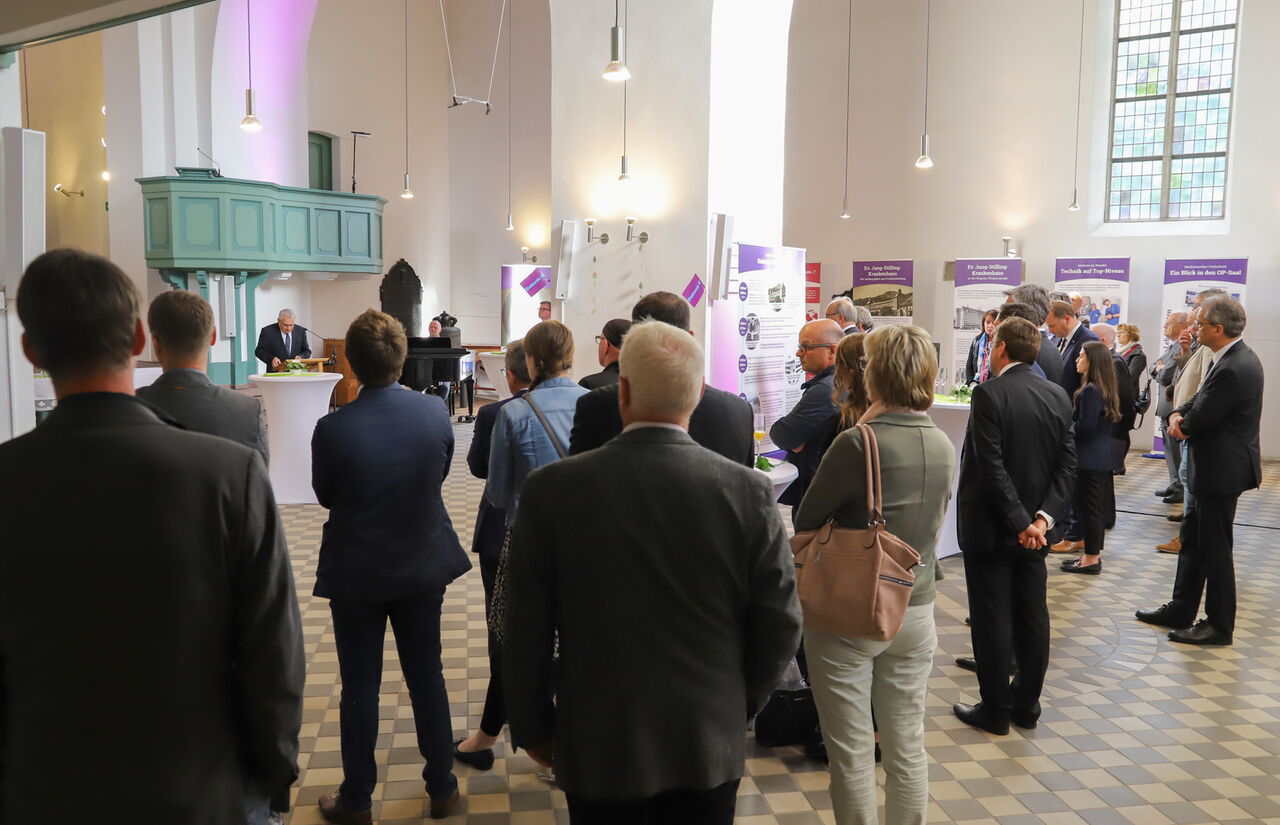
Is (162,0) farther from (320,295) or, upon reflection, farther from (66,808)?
(320,295)

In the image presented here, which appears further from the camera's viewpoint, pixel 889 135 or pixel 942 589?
pixel 889 135

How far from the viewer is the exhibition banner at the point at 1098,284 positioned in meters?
12.0

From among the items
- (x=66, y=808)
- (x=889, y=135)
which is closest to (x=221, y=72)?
(x=889, y=135)

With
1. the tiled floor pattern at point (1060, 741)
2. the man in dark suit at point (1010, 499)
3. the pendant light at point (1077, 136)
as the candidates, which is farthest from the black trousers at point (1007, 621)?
the pendant light at point (1077, 136)

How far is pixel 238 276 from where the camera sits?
13.7 m

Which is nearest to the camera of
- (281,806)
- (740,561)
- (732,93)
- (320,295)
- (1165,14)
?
(740,561)

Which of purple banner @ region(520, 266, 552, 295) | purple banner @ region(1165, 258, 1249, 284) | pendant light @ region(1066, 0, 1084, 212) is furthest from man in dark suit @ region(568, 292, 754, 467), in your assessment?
pendant light @ region(1066, 0, 1084, 212)

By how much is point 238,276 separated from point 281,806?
12.9 metres

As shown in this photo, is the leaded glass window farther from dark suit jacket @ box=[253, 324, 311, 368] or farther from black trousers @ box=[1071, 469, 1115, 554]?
dark suit jacket @ box=[253, 324, 311, 368]

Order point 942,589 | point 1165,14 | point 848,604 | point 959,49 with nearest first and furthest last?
point 848,604 < point 942,589 < point 1165,14 < point 959,49

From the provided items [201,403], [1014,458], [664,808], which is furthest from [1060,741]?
[201,403]

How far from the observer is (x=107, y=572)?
1.42m

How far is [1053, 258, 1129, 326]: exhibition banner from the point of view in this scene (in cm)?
1199

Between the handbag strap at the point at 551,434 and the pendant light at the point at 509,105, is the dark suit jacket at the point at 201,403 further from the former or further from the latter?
the pendant light at the point at 509,105
